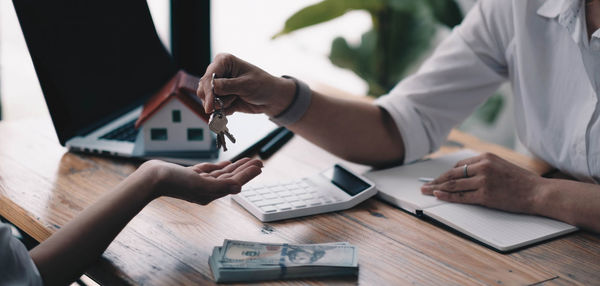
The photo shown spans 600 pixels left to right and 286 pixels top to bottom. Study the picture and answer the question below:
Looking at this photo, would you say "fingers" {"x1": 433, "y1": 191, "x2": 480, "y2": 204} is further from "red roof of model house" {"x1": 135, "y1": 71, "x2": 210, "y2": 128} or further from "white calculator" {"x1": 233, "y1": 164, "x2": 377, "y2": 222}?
"red roof of model house" {"x1": 135, "y1": 71, "x2": 210, "y2": 128}

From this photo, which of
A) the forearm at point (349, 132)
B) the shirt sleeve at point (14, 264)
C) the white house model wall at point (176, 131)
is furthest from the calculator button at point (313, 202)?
the shirt sleeve at point (14, 264)

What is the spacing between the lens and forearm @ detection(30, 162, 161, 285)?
78cm

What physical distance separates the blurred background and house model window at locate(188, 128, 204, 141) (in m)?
0.59

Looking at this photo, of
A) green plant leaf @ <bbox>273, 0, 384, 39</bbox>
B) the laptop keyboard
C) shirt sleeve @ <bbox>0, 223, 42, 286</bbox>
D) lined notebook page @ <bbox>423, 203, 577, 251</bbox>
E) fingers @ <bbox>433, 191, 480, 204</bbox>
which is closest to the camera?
shirt sleeve @ <bbox>0, 223, 42, 286</bbox>

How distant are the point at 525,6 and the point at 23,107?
240 centimetres

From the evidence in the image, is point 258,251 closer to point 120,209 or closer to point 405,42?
point 120,209

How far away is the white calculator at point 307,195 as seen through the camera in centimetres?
99

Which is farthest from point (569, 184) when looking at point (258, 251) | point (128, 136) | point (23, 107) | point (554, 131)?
point (23, 107)

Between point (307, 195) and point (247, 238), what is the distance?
174 mm

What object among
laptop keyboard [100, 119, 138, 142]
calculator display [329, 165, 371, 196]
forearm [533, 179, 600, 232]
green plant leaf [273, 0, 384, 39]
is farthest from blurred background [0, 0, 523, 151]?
forearm [533, 179, 600, 232]

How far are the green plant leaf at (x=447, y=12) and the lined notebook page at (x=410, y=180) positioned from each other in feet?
2.52

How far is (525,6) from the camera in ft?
3.83

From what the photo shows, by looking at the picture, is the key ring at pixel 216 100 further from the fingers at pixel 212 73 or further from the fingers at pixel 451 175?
the fingers at pixel 451 175

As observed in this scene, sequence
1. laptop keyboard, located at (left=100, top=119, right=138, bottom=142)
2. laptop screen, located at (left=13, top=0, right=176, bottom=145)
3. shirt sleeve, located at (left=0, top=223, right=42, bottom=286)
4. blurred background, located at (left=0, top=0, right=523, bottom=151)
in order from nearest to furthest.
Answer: shirt sleeve, located at (left=0, top=223, right=42, bottom=286)
laptop screen, located at (left=13, top=0, right=176, bottom=145)
laptop keyboard, located at (left=100, top=119, right=138, bottom=142)
blurred background, located at (left=0, top=0, right=523, bottom=151)
